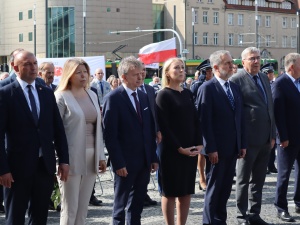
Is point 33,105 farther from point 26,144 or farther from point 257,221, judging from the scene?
point 257,221

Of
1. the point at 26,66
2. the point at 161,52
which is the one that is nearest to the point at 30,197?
the point at 26,66

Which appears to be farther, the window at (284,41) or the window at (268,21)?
the window at (284,41)

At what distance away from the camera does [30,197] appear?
5.89 meters

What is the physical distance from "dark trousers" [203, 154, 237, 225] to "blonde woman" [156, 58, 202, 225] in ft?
1.12

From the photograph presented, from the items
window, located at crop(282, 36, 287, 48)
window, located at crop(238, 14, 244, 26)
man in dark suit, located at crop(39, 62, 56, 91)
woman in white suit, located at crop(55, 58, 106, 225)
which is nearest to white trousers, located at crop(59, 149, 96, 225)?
woman in white suit, located at crop(55, 58, 106, 225)

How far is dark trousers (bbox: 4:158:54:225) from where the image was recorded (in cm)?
576

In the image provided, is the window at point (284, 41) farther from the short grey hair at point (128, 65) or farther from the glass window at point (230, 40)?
the short grey hair at point (128, 65)

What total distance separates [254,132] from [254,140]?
9cm

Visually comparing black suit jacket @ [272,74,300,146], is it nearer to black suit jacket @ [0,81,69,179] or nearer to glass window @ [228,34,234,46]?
black suit jacket @ [0,81,69,179]

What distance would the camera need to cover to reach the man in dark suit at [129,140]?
667 cm

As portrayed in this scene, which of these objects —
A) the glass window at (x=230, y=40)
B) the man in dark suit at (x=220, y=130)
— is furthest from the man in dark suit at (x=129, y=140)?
the glass window at (x=230, y=40)

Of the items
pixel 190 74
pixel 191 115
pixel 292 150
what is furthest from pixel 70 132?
pixel 190 74

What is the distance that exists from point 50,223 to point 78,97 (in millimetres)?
2387

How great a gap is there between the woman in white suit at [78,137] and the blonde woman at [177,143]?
0.92 metres
